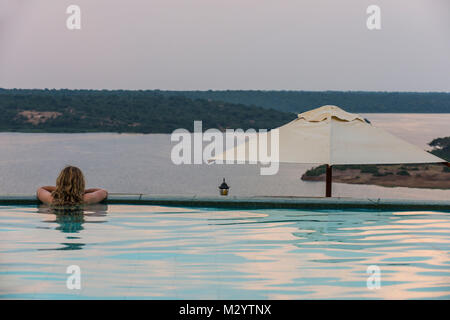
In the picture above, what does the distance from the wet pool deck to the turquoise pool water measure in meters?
0.11

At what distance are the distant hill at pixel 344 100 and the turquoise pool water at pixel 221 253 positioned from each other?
214ft

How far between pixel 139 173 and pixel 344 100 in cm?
3986

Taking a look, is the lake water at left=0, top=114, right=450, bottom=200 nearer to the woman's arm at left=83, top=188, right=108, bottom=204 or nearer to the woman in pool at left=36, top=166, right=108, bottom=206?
the woman's arm at left=83, top=188, right=108, bottom=204

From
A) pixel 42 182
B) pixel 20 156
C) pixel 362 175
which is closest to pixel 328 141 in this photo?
pixel 42 182

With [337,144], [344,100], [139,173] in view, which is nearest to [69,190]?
[337,144]

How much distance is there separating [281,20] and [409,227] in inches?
2043

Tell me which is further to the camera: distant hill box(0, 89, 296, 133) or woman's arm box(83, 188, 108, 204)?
distant hill box(0, 89, 296, 133)

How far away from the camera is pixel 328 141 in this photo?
25.4 feet

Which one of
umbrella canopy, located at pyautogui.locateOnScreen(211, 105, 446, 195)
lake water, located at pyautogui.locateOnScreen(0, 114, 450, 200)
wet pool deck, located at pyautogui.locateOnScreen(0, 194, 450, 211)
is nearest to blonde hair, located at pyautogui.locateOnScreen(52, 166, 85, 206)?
wet pool deck, located at pyautogui.locateOnScreen(0, 194, 450, 211)

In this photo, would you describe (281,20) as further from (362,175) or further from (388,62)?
(362,175)

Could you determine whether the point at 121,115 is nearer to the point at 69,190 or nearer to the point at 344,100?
the point at 344,100

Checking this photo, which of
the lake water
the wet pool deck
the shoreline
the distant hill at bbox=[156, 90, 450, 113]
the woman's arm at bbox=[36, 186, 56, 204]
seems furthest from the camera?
the distant hill at bbox=[156, 90, 450, 113]

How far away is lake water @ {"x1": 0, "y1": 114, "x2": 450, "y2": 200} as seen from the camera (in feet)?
116

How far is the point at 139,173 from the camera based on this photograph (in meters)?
41.7
